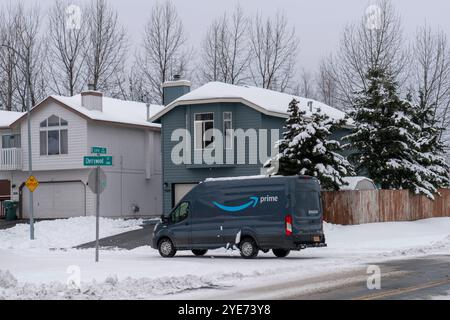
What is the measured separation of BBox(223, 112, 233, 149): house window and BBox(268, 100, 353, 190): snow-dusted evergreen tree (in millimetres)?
6456

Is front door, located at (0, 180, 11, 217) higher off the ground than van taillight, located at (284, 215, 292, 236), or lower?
higher

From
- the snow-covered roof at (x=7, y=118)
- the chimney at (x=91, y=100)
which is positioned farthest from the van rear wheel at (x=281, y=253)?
the snow-covered roof at (x=7, y=118)

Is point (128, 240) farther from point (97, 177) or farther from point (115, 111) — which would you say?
point (115, 111)

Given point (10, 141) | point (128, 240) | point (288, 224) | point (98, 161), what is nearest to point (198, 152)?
point (128, 240)

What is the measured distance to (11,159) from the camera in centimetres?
4216

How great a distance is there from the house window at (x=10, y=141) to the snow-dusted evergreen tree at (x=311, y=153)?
1978cm

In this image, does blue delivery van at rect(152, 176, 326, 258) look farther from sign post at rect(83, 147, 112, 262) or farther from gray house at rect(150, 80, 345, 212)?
gray house at rect(150, 80, 345, 212)

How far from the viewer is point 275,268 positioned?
1830 cm

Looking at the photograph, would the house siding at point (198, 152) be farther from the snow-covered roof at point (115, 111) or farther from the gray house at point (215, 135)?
the snow-covered roof at point (115, 111)

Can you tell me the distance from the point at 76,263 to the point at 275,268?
5.96m

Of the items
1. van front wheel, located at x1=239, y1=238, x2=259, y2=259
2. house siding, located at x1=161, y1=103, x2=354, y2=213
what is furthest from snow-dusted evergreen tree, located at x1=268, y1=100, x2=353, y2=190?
van front wheel, located at x1=239, y1=238, x2=259, y2=259

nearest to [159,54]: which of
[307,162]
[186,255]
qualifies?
[307,162]

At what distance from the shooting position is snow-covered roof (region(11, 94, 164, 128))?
39875mm

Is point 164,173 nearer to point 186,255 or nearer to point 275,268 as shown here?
point 186,255
